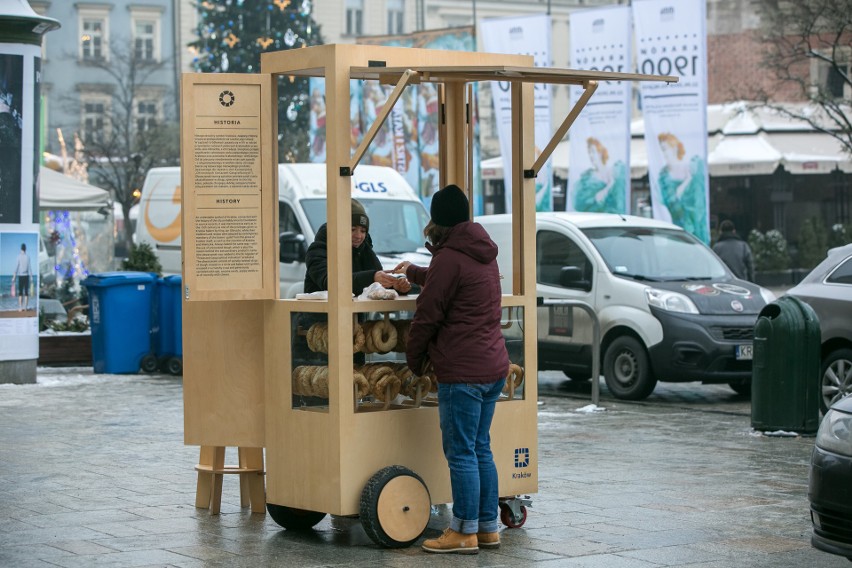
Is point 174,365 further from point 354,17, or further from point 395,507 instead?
point 354,17

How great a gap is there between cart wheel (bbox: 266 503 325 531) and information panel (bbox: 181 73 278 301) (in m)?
1.17

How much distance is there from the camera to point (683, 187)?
73.0ft

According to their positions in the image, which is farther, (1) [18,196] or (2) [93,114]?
(2) [93,114]

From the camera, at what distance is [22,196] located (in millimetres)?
15812

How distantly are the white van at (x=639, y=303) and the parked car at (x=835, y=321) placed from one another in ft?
4.49

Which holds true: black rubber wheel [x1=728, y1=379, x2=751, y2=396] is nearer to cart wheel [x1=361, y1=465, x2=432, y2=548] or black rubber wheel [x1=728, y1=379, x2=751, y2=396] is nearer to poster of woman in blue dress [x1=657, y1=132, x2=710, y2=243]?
poster of woman in blue dress [x1=657, y1=132, x2=710, y2=243]

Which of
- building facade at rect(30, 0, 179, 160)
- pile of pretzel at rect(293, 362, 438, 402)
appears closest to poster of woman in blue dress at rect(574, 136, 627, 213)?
pile of pretzel at rect(293, 362, 438, 402)

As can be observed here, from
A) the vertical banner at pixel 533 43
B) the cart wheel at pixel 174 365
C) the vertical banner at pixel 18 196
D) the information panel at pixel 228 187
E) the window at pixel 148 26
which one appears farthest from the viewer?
the window at pixel 148 26

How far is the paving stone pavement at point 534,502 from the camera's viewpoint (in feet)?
23.5

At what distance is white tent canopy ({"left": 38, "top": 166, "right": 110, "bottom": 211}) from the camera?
23.3m

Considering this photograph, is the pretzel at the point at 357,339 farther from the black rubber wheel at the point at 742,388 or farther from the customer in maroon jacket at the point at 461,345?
Answer: the black rubber wheel at the point at 742,388

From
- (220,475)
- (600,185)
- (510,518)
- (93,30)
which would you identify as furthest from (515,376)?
(93,30)

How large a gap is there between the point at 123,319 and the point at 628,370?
256 inches

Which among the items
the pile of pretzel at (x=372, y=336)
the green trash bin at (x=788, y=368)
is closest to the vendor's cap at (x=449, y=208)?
the pile of pretzel at (x=372, y=336)
